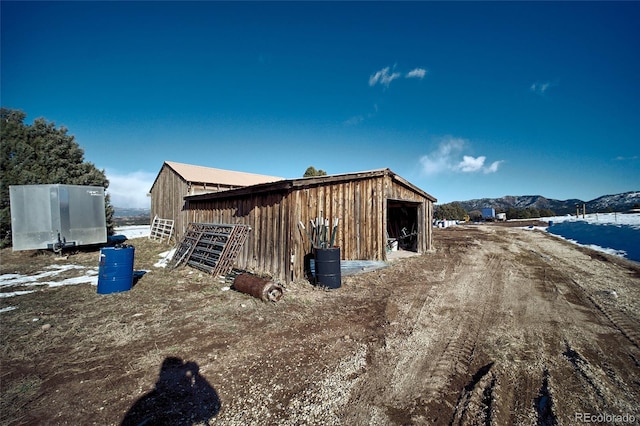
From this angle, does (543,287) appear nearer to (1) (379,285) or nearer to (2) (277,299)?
(1) (379,285)

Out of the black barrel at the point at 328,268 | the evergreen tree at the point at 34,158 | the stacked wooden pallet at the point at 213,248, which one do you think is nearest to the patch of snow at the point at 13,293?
the stacked wooden pallet at the point at 213,248

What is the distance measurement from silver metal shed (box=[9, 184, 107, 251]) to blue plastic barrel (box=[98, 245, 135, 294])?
7.55 meters

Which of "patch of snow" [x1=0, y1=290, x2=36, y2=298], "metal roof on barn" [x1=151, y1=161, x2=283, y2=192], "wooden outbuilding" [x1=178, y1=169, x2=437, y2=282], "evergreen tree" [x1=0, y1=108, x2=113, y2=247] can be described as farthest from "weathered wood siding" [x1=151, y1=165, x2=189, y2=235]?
"patch of snow" [x1=0, y1=290, x2=36, y2=298]

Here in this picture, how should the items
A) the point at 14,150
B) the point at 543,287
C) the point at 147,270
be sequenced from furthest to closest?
the point at 14,150
the point at 147,270
the point at 543,287

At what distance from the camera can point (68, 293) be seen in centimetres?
743

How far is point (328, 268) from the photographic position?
7.90 m

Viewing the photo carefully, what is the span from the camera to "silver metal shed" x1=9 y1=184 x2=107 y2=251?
38.0ft

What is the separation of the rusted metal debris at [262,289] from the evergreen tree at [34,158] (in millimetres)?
19304

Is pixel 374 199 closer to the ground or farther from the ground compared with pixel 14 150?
closer to the ground

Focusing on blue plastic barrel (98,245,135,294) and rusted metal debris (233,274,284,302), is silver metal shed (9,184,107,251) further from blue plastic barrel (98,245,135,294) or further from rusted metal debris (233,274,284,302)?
rusted metal debris (233,274,284,302)

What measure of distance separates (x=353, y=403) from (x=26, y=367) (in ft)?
16.3

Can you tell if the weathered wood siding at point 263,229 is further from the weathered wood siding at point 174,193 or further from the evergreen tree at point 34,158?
the evergreen tree at point 34,158

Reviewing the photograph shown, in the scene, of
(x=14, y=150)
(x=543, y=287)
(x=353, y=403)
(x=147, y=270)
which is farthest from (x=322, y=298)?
(x=14, y=150)

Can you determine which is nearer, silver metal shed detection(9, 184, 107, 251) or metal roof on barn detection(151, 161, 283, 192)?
silver metal shed detection(9, 184, 107, 251)
